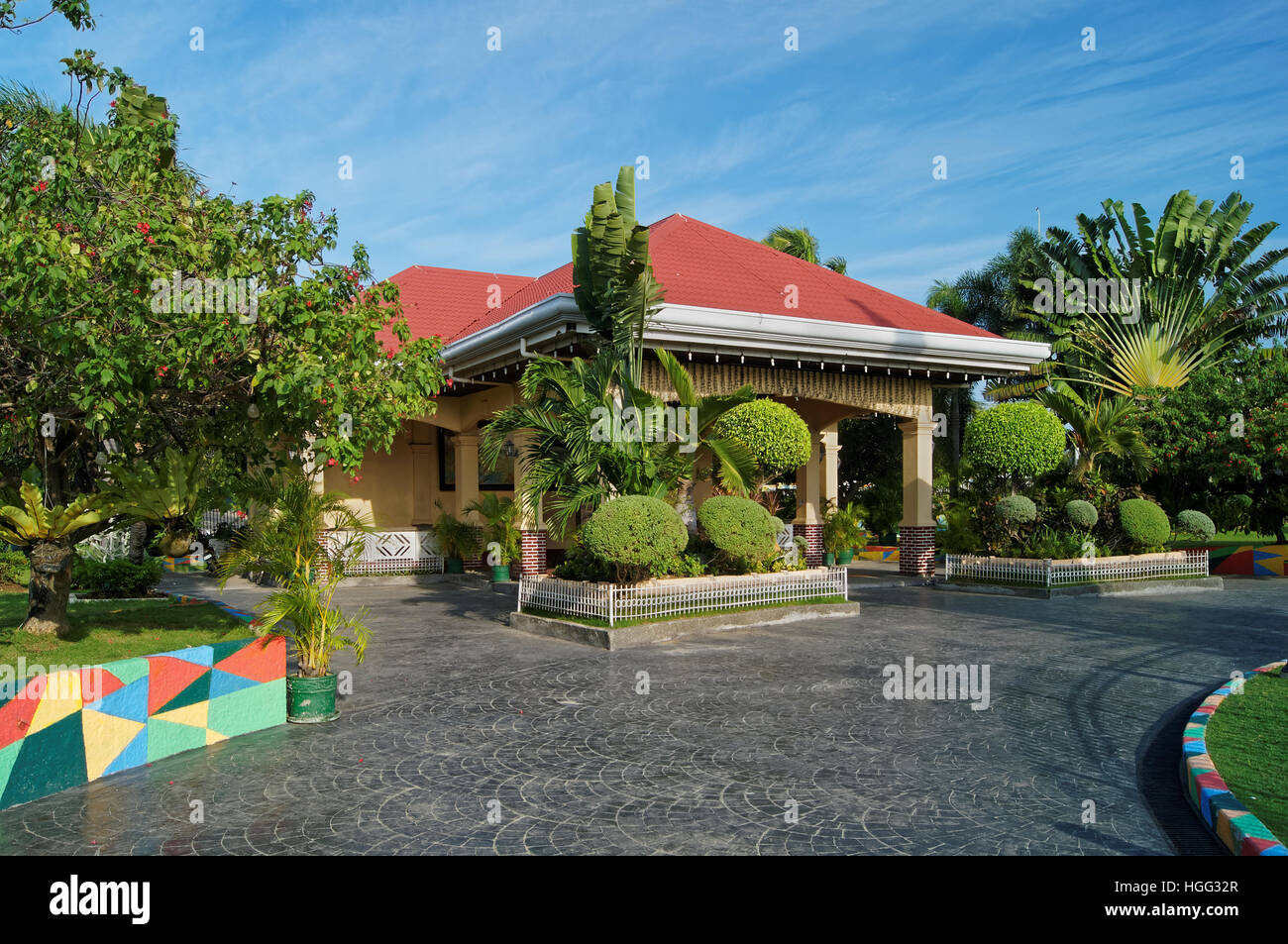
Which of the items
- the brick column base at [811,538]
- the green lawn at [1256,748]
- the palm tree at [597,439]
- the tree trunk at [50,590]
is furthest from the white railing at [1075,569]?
the tree trunk at [50,590]

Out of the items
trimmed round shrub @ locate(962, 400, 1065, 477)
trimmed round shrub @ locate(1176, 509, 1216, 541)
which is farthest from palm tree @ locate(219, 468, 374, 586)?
trimmed round shrub @ locate(1176, 509, 1216, 541)

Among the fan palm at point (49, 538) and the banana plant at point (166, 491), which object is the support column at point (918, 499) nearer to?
the banana plant at point (166, 491)

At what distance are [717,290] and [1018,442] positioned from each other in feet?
23.0

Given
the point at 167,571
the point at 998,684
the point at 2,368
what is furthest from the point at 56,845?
the point at 167,571

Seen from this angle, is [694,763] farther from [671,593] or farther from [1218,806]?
[671,593]

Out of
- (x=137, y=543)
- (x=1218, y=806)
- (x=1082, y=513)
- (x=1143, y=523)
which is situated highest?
(x=1082, y=513)

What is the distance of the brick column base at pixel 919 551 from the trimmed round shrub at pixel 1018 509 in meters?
2.69

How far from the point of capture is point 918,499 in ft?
71.9

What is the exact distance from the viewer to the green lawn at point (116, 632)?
8.74 m

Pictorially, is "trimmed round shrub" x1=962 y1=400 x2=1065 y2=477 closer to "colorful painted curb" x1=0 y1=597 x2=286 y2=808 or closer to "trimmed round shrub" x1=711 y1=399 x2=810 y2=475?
"trimmed round shrub" x1=711 y1=399 x2=810 y2=475

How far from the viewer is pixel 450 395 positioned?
2278 centimetres

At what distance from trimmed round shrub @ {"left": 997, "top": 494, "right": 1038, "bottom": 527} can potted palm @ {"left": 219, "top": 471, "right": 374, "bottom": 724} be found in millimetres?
14687

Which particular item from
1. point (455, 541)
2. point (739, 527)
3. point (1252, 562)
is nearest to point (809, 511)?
point (455, 541)
